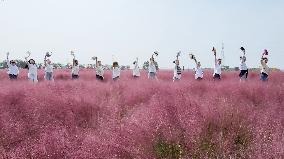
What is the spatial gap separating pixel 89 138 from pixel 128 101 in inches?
242

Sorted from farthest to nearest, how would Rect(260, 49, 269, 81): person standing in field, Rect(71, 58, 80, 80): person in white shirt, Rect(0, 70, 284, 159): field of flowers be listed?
Rect(71, 58, 80, 80): person in white shirt
Rect(260, 49, 269, 81): person standing in field
Rect(0, 70, 284, 159): field of flowers

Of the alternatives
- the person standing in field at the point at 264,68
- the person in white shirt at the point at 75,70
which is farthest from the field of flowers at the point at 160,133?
the person in white shirt at the point at 75,70

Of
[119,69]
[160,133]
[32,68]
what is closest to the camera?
[160,133]

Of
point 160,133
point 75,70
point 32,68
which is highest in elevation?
point 32,68

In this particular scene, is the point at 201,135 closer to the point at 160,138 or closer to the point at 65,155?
the point at 160,138

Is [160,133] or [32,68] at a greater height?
[32,68]

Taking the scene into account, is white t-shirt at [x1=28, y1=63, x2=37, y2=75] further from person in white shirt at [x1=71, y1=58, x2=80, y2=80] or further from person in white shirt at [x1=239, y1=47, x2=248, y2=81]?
person in white shirt at [x1=239, y1=47, x2=248, y2=81]

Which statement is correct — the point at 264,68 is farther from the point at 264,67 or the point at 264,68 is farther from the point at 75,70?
the point at 75,70

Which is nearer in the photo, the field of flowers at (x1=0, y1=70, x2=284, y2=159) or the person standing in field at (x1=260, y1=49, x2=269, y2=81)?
the field of flowers at (x1=0, y1=70, x2=284, y2=159)

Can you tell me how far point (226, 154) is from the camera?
6.48 metres

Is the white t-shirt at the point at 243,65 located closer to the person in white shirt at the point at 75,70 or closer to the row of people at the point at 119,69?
the row of people at the point at 119,69

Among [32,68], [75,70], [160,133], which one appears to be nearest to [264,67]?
[75,70]

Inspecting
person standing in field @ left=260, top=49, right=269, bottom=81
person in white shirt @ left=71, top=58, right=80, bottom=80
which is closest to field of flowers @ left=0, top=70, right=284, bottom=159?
person standing in field @ left=260, top=49, right=269, bottom=81

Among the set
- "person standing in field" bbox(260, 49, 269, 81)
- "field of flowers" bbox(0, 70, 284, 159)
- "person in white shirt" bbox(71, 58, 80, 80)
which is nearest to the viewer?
"field of flowers" bbox(0, 70, 284, 159)
